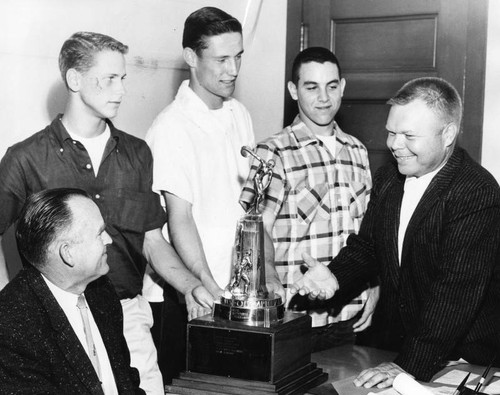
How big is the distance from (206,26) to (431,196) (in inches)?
53.3

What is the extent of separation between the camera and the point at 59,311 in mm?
2490

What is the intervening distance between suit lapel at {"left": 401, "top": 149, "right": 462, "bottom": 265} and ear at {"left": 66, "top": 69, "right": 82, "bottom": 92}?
56.2 inches

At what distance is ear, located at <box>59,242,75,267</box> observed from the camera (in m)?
2.51

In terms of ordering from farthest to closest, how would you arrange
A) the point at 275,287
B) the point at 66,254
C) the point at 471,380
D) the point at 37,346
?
the point at 275,287, the point at 471,380, the point at 66,254, the point at 37,346

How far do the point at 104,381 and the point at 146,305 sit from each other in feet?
2.56

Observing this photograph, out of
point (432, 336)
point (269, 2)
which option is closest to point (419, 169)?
point (432, 336)

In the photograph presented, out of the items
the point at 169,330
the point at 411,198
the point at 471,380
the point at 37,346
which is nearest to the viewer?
the point at 37,346

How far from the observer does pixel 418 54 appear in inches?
189

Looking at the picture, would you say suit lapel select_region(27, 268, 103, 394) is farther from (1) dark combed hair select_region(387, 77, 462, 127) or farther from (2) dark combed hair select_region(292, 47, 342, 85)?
(2) dark combed hair select_region(292, 47, 342, 85)

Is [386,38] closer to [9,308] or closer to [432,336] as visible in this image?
[432,336]

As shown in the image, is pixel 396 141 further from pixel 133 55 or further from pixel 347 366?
pixel 133 55

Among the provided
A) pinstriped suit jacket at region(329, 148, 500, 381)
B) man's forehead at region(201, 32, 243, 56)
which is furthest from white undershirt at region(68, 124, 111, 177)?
pinstriped suit jacket at region(329, 148, 500, 381)

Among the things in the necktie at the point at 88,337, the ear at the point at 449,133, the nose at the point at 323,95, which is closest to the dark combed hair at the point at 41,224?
the necktie at the point at 88,337

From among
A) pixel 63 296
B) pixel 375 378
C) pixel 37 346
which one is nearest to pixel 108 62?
pixel 63 296
